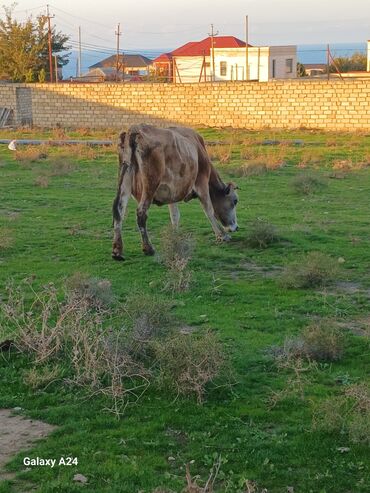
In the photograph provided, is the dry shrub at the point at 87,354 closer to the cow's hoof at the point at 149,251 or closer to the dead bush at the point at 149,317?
the dead bush at the point at 149,317

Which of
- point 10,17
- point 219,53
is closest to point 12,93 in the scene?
point 10,17

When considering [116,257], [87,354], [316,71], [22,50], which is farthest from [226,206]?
[316,71]

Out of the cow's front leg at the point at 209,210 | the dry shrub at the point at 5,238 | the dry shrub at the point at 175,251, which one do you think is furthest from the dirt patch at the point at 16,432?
the cow's front leg at the point at 209,210

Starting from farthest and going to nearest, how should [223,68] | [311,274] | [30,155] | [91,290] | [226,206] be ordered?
[223,68], [30,155], [226,206], [311,274], [91,290]

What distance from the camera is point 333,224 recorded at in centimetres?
1363

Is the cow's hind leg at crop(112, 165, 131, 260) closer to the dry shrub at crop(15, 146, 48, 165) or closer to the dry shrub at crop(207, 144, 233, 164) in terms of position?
the dry shrub at crop(207, 144, 233, 164)

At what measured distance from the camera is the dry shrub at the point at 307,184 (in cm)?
1727

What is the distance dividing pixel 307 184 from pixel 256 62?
48.4 m

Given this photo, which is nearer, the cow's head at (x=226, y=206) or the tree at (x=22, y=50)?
the cow's head at (x=226, y=206)

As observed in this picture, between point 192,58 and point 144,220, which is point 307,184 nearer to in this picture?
point 144,220

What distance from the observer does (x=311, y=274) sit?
966 cm

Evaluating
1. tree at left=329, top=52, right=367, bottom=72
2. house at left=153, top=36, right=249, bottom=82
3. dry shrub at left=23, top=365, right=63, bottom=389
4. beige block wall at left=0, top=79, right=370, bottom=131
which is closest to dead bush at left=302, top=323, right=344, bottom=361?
dry shrub at left=23, top=365, right=63, bottom=389

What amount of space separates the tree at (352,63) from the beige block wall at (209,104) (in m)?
31.1

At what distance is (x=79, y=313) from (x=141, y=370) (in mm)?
771
